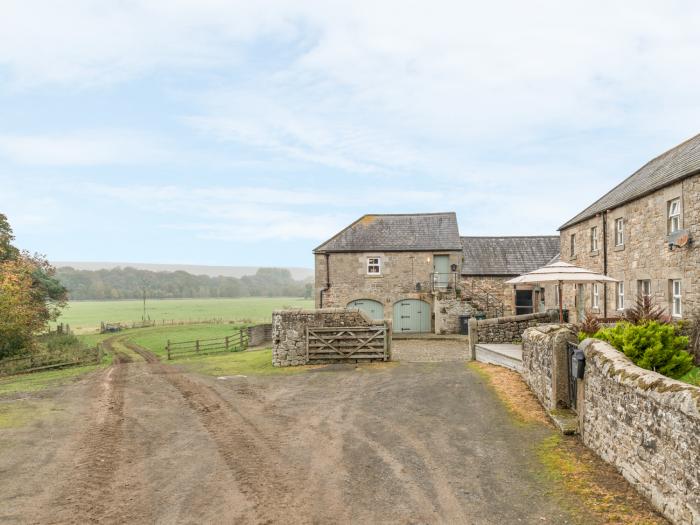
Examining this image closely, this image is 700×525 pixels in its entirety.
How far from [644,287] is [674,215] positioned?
336cm

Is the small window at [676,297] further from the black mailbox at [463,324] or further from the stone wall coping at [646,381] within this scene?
the black mailbox at [463,324]

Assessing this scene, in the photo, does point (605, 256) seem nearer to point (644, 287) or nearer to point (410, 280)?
point (644, 287)

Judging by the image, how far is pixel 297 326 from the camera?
17.8m

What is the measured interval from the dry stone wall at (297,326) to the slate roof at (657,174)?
1164cm

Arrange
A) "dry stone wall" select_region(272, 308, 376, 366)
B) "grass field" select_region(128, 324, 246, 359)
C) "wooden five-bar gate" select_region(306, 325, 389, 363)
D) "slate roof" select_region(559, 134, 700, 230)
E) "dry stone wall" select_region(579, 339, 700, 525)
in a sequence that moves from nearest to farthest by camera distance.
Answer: "dry stone wall" select_region(579, 339, 700, 525) → "slate roof" select_region(559, 134, 700, 230) → "wooden five-bar gate" select_region(306, 325, 389, 363) → "dry stone wall" select_region(272, 308, 376, 366) → "grass field" select_region(128, 324, 246, 359)

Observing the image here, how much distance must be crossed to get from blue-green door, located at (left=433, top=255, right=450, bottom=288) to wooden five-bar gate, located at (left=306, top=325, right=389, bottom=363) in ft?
40.0

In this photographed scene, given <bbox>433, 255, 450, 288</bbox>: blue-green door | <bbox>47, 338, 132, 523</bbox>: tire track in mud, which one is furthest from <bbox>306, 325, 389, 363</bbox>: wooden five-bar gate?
<bbox>433, 255, 450, 288</bbox>: blue-green door

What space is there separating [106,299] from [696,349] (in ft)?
578

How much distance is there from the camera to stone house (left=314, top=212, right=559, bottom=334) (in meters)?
28.9

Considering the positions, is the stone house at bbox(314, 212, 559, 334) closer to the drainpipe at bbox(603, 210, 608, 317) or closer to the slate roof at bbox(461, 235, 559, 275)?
the slate roof at bbox(461, 235, 559, 275)

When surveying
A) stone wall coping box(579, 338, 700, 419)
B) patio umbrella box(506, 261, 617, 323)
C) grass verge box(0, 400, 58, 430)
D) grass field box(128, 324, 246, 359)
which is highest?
patio umbrella box(506, 261, 617, 323)

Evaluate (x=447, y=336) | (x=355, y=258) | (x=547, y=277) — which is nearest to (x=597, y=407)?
(x=547, y=277)

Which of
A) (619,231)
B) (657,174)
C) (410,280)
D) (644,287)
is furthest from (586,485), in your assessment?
(410,280)

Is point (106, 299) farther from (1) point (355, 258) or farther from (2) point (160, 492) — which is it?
(2) point (160, 492)
